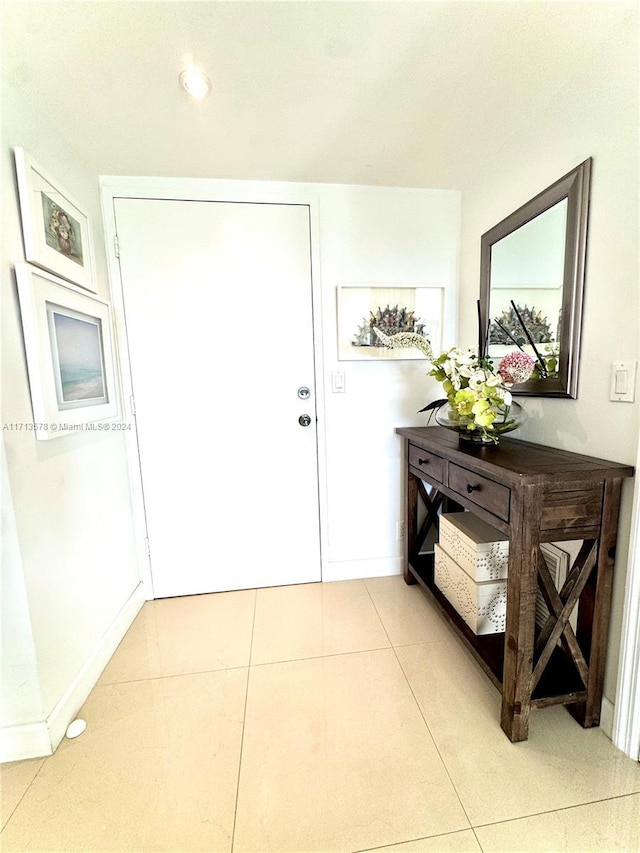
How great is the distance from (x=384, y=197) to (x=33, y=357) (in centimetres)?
175

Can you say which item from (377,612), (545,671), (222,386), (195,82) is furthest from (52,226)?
(545,671)

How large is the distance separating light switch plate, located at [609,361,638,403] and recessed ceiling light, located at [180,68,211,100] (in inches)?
64.7

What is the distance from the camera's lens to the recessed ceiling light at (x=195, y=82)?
1.10m

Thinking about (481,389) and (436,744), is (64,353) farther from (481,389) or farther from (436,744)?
(436,744)

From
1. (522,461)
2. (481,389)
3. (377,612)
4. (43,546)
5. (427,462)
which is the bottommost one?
(377,612)

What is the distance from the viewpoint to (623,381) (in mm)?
1028

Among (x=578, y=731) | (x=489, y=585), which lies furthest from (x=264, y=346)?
(x=578, y=731)

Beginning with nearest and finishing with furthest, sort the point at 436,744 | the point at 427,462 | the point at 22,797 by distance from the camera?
the point at 22,797, the point at 436,744, the point at 427,462

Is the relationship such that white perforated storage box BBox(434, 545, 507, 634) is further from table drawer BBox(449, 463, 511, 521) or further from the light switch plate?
the light switch plate

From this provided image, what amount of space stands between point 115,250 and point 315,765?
222 cm

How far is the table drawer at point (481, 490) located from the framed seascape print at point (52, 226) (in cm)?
166

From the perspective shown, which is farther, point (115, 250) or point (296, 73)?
point (115, 250)

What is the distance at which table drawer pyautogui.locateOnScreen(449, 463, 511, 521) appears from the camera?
41.5 inches

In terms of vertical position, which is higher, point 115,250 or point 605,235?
point 115,250
